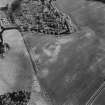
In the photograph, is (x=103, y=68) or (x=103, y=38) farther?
(x=103, y=38)

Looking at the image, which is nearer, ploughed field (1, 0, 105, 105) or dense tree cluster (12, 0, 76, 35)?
ploughed field (1, 0, 105, 105)

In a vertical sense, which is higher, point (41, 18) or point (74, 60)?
point (41, 18)

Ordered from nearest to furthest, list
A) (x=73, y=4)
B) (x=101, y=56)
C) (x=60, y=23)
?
(x=101, y=56), (x=60, y=23), (x=73, y=4)

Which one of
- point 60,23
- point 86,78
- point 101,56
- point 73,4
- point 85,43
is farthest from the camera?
point 73,4

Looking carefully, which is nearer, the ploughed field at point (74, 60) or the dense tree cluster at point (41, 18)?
the ploughed field at point (74, 60)

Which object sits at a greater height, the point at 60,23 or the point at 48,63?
the point at 60,23

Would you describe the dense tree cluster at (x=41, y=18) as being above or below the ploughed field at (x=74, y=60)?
above

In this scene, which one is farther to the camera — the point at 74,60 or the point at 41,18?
the point at 41,18

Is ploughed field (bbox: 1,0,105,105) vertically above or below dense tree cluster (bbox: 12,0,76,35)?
below

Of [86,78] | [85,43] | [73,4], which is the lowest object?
[86,78]

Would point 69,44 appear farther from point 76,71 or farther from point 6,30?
point 6,30

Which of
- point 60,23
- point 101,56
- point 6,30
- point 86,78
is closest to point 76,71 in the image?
point 86,78
